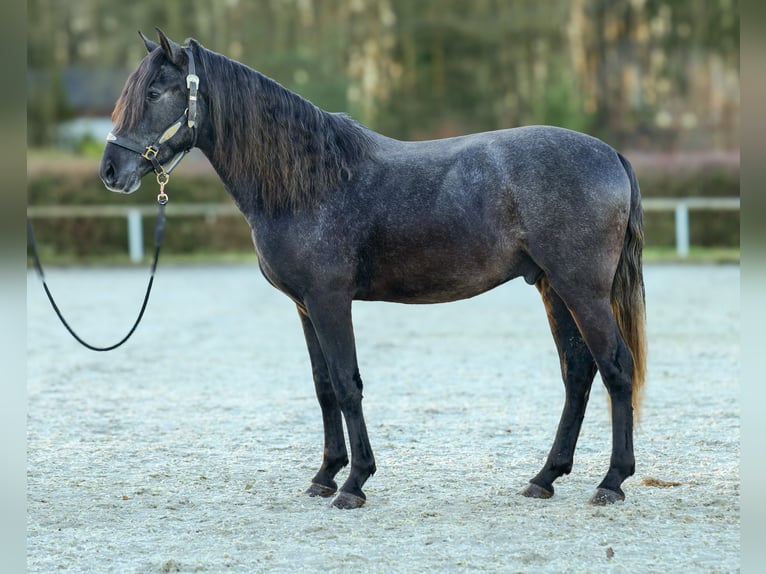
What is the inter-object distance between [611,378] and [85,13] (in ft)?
113

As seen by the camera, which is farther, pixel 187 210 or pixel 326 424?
pixel 187 210

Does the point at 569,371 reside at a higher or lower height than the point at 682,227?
higher

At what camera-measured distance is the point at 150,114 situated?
159 inches

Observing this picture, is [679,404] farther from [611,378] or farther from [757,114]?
[757,114]

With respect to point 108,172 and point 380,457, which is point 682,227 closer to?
point 380,457

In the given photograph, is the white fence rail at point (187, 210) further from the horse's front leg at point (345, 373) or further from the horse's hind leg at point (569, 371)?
the horse's front leg at point (345, 373)

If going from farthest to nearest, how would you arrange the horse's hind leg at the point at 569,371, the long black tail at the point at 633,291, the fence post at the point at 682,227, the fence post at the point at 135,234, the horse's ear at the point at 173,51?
the fence post at the point at 135,234
the fence post at the point at 682,227
the horse's hind leg at the point at 569,371
the long black tail at the point at 633,291
the horse's ear at the point at 173,51

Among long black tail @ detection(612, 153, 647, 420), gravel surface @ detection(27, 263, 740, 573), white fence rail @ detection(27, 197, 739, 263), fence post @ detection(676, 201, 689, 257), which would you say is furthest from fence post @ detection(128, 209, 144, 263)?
long black tail @ detection(612, 153, 647, 420)

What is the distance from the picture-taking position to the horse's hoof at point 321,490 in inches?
172

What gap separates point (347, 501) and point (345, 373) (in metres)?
0.57

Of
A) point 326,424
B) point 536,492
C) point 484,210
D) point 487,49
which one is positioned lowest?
point 536,492

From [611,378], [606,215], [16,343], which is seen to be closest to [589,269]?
[606,215]

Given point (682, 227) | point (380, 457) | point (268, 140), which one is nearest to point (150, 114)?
point (268, 140)

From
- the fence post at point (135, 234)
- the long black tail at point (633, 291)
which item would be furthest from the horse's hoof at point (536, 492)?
the fence post at point (135, 234)
